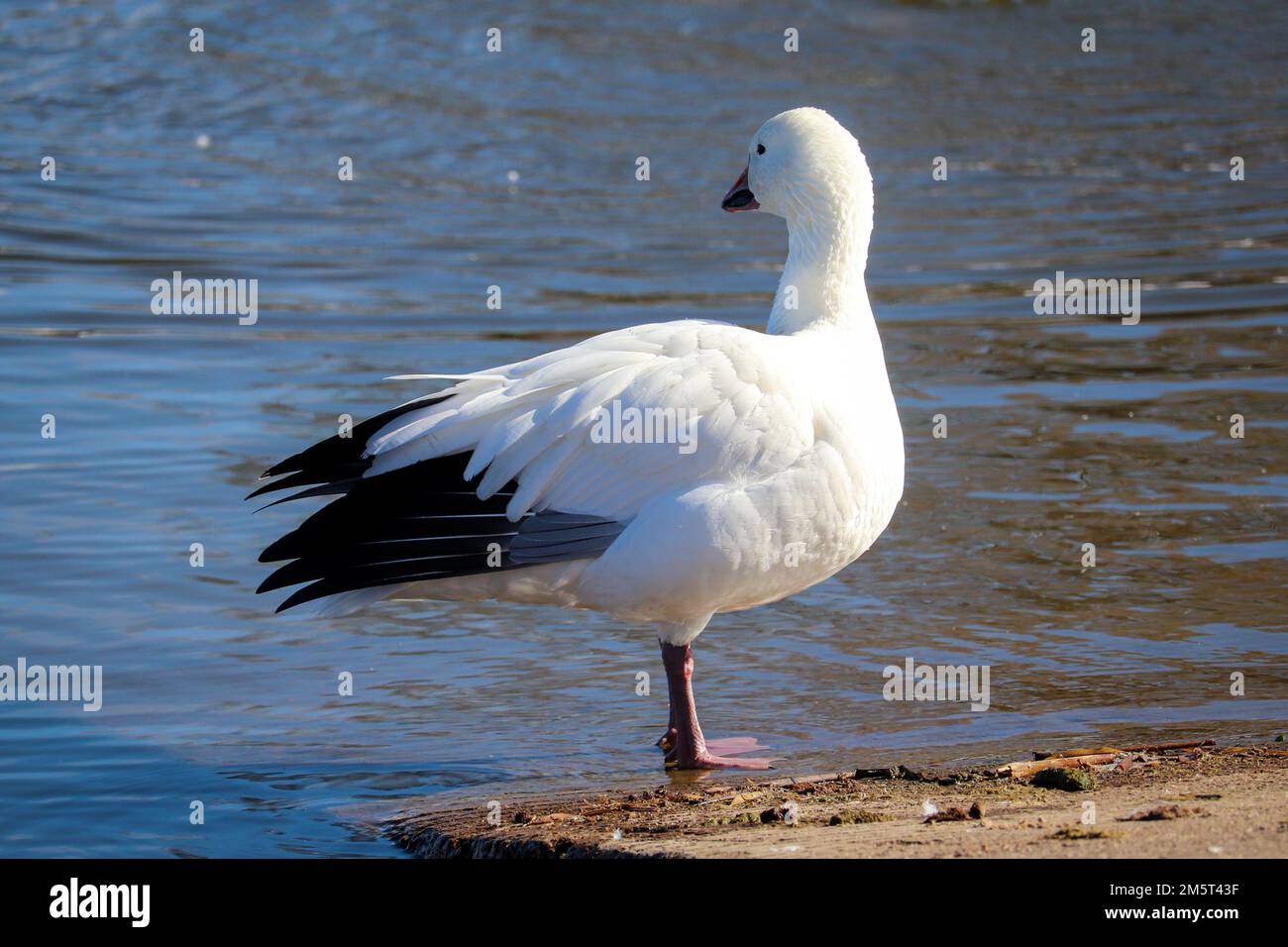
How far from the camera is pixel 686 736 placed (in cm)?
622

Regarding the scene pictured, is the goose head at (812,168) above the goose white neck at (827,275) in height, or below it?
above

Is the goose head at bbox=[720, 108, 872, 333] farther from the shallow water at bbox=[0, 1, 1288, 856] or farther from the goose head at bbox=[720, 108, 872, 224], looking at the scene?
Result: the shallow water at bbox=[0, 1, 1288, 856]

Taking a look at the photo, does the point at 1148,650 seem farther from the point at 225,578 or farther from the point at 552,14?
the point at 552,14

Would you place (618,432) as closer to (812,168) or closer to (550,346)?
(812,168)

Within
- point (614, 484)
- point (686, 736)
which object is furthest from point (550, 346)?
point (614, 484)

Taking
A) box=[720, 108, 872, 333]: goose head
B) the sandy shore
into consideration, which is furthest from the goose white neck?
the sandy shore

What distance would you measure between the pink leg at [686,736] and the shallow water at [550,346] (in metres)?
0.13

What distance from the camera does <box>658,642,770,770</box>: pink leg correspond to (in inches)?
242

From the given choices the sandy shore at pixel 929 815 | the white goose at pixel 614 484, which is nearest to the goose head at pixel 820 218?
the white goose at pixel 614 484

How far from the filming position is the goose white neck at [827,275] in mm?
6461

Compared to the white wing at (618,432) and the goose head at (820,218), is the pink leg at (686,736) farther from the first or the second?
the goose head at (820,218)

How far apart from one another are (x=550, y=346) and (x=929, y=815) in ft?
23.1

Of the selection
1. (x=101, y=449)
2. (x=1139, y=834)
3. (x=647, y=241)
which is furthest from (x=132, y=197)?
(x=1139, y=834)

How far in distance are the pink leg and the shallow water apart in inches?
5.0
